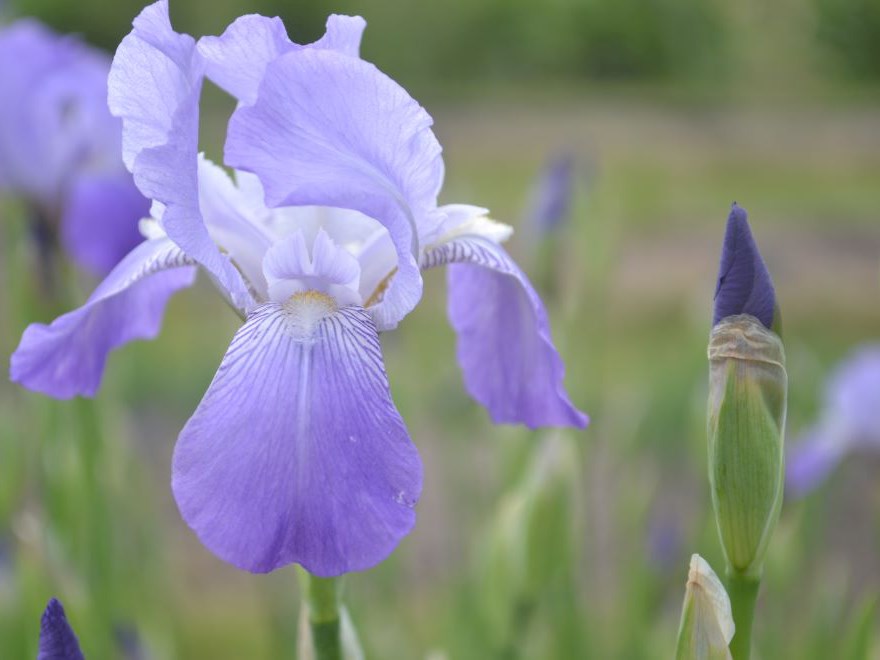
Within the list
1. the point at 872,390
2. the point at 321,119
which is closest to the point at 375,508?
the point at 321,119

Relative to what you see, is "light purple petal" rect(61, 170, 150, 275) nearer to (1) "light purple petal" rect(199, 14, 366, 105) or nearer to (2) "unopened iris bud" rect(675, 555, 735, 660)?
(1) "light purple petal" rect(199, 14, 366, 105)

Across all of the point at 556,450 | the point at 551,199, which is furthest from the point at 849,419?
the point at 556,450

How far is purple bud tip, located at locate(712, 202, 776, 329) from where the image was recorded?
0.44 m

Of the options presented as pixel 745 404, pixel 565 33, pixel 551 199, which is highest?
pixel 565 33

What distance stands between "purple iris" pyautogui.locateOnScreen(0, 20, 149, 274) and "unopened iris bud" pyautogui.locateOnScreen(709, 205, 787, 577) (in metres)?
0.69

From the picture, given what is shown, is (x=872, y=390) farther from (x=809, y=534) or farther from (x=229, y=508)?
(x=229, y=508)

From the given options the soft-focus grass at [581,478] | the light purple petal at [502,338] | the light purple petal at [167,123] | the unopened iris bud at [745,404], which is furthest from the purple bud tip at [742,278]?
the soft-focus grass at [581,478]

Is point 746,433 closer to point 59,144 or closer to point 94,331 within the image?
point 94,331

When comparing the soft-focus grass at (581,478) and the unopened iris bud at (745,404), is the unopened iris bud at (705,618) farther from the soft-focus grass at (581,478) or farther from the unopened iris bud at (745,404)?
the soft-focus grass at (581,478)

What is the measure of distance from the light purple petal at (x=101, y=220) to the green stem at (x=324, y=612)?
0.58m

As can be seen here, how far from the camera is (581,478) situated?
0.96 meters

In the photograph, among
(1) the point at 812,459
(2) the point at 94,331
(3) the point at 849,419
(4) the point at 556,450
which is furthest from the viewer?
(3) the point at 849,419

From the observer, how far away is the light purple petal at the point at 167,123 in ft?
1.42

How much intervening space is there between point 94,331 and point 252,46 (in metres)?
0.19
